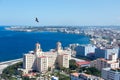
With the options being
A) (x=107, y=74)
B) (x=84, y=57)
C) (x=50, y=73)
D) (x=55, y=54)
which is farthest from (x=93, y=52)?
(x=107, y=74)

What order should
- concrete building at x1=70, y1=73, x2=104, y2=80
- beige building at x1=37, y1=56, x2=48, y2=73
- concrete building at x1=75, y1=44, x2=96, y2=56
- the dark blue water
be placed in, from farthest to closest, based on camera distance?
the dark blue water, concrete building at x1=75, y1=44, x2=96, y2=56, beige building at x1=37, y1=56, x2=48, y2=73, concrete building at x1=70, y1=73, x2=104, y2=80

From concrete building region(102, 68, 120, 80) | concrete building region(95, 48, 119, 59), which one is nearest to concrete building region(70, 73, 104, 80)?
concrete building region(102, 68, 120, 80)

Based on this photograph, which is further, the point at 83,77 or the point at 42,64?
the point at 42,64

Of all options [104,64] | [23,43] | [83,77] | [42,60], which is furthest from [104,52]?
[23,43]

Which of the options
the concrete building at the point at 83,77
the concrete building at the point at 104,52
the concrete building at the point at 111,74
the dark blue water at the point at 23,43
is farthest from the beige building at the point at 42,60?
the dark blue water at the point at 23,43

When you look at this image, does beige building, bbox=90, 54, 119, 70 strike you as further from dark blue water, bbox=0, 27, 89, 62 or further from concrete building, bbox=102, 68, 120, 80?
dark blue water, bbox=0, 27, 89, 62

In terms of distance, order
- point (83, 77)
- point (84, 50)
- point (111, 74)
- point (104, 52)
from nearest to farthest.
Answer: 1. point (83, 77)
2. point (111, 74)
3. point (104, 52)
4. point (84, 50)

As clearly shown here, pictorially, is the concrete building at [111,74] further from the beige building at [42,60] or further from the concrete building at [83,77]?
the beige building at [42,60]

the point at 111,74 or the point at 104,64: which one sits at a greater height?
the point at 111,74

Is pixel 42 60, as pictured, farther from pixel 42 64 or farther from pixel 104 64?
pixel 104 64
